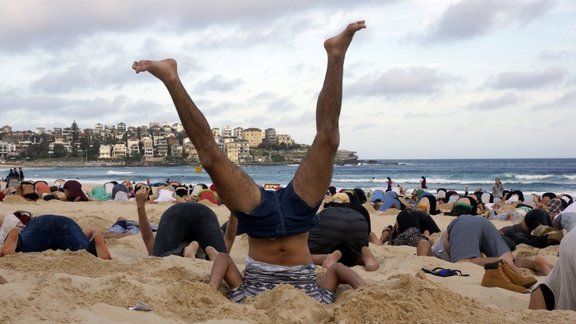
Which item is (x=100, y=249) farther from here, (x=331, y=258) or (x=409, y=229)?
(x=409, y=229)

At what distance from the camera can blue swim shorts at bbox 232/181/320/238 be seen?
3926 mm

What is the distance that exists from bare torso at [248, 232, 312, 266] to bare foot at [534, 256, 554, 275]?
3.40m

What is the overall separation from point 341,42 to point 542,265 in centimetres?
394

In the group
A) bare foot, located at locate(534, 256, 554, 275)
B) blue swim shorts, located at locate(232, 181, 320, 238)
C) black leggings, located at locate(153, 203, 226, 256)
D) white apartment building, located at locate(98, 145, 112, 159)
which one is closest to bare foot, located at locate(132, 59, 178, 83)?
blue swim shorts, located at locate(232, 181, 320, 238)

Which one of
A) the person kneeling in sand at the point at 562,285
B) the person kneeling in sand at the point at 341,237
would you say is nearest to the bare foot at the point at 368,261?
the person kneeling in sand at the point at 341,237

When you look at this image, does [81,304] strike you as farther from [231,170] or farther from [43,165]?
[43,165]

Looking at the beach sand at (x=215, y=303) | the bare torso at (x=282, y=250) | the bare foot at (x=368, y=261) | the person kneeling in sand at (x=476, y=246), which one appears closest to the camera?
the beach sand at (x=215, y=303)

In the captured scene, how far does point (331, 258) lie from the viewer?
6.01 meters

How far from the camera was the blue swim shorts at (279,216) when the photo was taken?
12.9 ft

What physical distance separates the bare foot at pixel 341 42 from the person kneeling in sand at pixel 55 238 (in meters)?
3.45

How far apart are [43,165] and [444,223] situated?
9322 cm

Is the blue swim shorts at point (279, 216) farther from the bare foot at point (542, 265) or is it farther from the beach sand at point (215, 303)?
the bare foot at point (542, 265)

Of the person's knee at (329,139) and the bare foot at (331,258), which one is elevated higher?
the person's knee at (329,139)

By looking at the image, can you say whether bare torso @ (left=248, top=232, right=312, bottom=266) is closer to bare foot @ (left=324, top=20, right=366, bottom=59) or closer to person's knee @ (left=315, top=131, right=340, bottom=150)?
person's knee @ (left=315, top=131, right=340, bottom=150)
